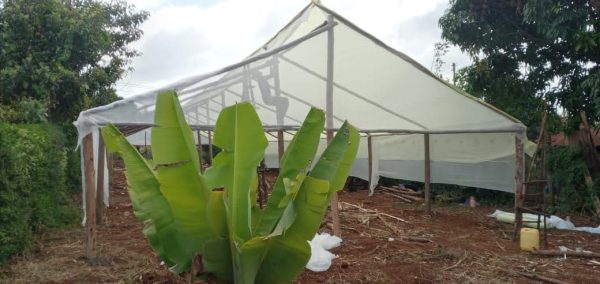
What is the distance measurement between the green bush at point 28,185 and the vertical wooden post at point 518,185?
6982 mm

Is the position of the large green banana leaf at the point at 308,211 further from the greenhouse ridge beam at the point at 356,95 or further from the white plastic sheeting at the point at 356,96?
the greenhouse ridge beam at the point at 356,95

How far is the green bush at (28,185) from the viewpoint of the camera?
5.19m

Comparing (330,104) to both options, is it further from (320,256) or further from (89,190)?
(89,190)

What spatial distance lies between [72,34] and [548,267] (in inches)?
399

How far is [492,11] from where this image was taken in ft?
30.3

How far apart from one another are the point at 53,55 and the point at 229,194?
349 inches

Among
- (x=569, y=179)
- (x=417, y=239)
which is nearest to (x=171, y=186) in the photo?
(x=417, y=239)

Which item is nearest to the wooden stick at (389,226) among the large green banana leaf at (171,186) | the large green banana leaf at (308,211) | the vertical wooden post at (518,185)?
the vertical wooden post at (518,185)

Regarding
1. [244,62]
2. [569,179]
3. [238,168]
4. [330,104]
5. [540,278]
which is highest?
[244,62]

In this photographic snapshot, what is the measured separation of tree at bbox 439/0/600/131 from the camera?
797cm

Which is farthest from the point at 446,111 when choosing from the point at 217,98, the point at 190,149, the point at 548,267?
the point at 190,149

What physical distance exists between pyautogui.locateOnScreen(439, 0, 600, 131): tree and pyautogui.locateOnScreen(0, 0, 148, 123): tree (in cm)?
794

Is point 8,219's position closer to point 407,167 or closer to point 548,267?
point 548,267

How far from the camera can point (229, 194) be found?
3.47m
